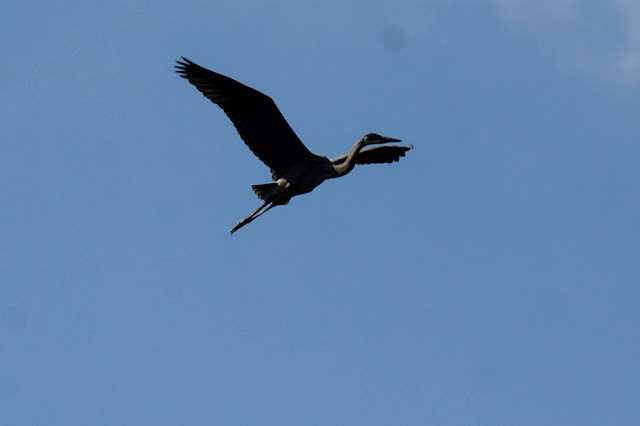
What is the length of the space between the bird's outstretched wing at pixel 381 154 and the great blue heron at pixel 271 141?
3.32 feet

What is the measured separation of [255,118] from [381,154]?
322 cm

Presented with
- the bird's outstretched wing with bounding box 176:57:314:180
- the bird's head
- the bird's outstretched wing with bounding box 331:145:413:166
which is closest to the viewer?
the bird's outstretched wing with bounding box 176:57:314:180

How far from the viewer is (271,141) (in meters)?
20.5

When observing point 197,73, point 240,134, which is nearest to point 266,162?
point 240,134

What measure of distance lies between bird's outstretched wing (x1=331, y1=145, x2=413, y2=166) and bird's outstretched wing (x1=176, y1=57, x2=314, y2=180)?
5.80ft

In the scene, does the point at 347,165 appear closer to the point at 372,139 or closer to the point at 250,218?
the point at 372,139

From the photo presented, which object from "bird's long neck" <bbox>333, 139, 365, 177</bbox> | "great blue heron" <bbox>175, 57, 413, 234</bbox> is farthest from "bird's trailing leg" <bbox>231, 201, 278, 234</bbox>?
"bird's long neck" <bbox>333, 139, 365, 177</bbox>

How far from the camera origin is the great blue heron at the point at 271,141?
786 inches

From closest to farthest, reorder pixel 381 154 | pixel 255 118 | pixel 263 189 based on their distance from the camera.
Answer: pixel 255 118 < pixel 263 189 < pixel 381 154

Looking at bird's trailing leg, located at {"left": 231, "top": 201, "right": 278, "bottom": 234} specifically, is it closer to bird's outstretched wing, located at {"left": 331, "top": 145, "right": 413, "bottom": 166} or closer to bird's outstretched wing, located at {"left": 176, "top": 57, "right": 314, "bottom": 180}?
bird's outstretched wing, located at {"left": 176, "top": 57, "right": 314, "bottom": 180}

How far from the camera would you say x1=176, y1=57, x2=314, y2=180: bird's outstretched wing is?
1992cm

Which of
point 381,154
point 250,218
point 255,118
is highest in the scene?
point 381,154

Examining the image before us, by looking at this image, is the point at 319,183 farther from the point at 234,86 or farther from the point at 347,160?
the point at 234,86

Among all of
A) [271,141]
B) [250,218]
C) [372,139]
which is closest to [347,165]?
[372,139]
